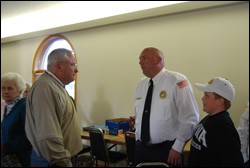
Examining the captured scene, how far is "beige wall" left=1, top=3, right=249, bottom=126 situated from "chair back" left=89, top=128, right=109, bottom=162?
0.80 m

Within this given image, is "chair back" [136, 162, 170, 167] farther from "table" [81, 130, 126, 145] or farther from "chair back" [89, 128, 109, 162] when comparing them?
"chair back" [89, 128, 109, 162]

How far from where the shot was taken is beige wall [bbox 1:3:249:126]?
8.70 feet

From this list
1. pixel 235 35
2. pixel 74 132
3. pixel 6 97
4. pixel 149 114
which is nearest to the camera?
pixel 6 97

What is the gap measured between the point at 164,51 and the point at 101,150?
1457mm

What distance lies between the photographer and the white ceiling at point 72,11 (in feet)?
3.04

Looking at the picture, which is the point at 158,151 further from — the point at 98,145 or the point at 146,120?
the point at 98,145

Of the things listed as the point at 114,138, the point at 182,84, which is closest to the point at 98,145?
the point at 114,138

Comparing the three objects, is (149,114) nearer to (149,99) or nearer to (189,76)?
(149,99)

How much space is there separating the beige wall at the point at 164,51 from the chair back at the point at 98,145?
801 mm

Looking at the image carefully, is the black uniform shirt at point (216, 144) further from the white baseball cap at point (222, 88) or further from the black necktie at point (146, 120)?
the black necktie at point (146, 120)

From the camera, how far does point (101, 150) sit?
2943 mm

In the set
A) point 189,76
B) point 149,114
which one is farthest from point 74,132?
point 189,76

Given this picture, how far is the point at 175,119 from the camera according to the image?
1.82m

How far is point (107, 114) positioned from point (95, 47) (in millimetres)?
1059
